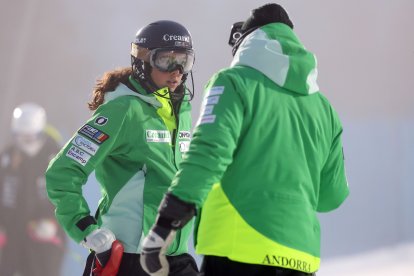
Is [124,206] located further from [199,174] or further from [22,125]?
[22,125]

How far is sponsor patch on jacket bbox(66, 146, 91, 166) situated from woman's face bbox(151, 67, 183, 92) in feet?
1.34

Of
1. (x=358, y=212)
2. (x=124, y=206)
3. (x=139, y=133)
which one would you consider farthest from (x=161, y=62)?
(x=358, y=212)

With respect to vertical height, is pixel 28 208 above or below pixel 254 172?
below

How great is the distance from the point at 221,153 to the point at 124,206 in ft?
2.94

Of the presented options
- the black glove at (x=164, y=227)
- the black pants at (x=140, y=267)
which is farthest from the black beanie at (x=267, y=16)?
the black pants at (x=140, y=267)

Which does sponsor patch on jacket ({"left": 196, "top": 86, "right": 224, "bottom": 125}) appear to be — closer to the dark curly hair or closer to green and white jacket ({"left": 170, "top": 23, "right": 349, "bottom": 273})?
green and white jacket ({"left": 170, "top": 23, "right": 349, "bottom": 273})

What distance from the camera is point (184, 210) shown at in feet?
6.29

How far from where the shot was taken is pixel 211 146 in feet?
6.33

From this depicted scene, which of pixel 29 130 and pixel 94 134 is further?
pixel 29 130

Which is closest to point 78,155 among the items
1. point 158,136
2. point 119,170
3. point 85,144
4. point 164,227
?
point 85,144

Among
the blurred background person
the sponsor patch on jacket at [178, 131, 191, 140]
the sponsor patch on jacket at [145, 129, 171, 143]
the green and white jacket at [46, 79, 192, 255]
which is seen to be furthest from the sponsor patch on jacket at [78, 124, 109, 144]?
the blurred background person

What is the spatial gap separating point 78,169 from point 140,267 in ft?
1.26

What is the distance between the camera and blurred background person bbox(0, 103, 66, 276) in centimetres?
583

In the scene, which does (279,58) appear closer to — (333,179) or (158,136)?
(333,179)
